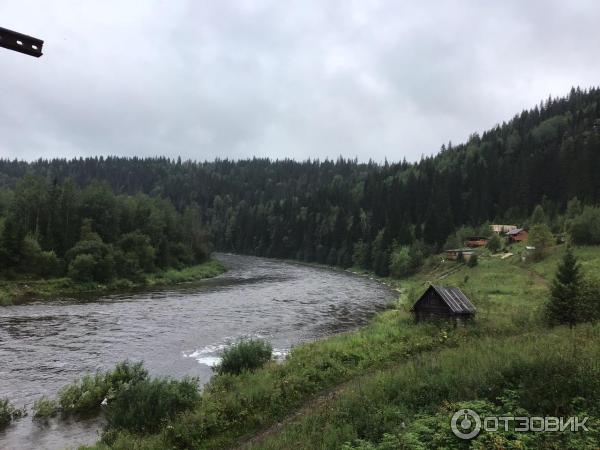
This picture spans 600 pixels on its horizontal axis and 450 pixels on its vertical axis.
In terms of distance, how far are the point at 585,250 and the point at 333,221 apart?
108760 millimetres

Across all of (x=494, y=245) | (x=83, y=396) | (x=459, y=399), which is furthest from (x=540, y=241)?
(x=83, y=396)

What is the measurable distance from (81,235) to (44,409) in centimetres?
6200

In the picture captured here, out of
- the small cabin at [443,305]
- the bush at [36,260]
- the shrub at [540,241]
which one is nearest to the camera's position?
the small cabin at [443,305]

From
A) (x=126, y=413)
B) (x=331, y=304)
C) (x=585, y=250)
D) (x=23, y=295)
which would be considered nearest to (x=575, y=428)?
(x=126, y=413)

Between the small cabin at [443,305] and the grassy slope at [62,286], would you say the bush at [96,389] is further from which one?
the grassy slope at [62,286]

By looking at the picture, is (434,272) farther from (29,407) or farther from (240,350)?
(29,407)

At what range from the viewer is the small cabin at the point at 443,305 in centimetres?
3172

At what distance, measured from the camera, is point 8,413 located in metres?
19.8

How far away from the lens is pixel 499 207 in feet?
450
